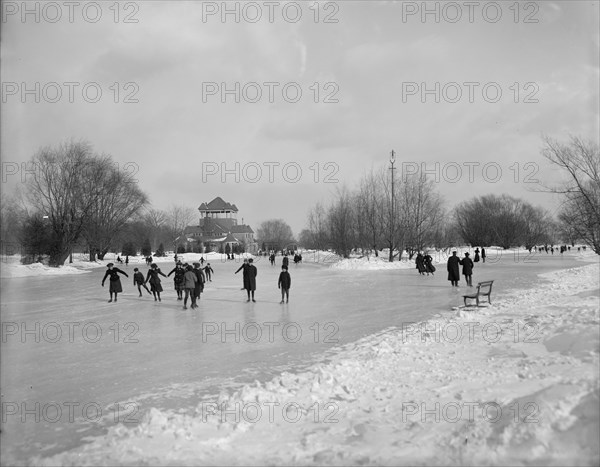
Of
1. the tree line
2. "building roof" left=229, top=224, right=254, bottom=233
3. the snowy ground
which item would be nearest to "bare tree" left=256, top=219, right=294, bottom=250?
"building roof" left=229, top=224, right=254, bottom=233

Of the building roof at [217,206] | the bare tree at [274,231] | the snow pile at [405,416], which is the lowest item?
the snow pile at [405,416]

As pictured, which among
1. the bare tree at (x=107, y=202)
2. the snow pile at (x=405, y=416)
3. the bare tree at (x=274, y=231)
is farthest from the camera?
the bare tree at (x=274, y=231)

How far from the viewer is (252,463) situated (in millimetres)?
3988

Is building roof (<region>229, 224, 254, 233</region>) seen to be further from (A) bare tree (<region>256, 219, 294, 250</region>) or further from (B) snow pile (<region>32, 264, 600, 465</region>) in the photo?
(B) snow pile (<region>32, 264, 600, 465</region>)

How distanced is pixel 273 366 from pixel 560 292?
10812mm

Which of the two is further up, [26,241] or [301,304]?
[26,241]

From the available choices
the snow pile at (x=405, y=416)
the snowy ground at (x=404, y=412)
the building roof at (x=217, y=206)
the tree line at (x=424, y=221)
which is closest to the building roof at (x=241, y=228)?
the building roof at (x=217, y=206)

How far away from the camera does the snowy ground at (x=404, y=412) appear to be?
12.6 ft

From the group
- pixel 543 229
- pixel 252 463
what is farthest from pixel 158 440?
pixel 543 229

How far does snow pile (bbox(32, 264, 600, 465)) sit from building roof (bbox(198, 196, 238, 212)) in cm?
13694

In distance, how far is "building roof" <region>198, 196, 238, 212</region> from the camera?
141875 mm

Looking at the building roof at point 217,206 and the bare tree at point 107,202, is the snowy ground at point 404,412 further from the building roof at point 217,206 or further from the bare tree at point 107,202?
the building roof at point 217,206

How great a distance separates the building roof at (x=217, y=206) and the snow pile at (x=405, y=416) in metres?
137

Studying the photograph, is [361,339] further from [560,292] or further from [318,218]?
[318,218]
